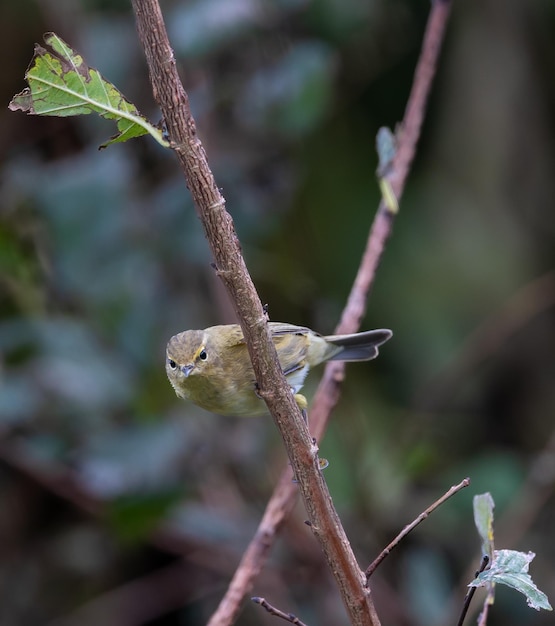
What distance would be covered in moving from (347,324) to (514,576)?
1340 millimetres

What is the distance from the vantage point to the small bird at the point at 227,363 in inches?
104

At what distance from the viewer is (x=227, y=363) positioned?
9.10ft

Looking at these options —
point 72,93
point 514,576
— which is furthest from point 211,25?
point 514,576

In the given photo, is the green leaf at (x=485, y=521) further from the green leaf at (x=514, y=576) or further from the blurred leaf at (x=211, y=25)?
the blurred leaf at (x=211, y=25)

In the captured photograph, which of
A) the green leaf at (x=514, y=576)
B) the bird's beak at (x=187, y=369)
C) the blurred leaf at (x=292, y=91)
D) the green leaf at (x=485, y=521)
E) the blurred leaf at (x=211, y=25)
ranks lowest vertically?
the green leaf at (x=514, y=576)

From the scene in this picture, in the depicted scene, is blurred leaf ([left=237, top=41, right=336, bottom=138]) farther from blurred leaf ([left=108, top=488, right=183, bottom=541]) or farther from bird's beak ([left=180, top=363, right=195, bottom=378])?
blurred leaf ([left=108, top=488, right=183, bottom=541])

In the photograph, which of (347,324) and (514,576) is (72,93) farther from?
(347,324)

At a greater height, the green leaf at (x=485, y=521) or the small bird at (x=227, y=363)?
the small bird at (x=227, y=363)

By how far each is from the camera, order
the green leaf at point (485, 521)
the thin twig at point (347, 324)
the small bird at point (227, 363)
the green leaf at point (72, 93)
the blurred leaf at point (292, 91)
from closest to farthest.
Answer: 1. the green leaf at point (72, 93)
2. the green leaf at point (485, 521)
3. the thin twig at point (347, 324)
4. the small bird at point (227, 363)
5. the blurred leaf at point (292, 91)

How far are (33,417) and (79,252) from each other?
28.0 inches

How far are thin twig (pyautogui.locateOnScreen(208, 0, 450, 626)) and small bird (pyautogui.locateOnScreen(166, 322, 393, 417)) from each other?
0.16 metres

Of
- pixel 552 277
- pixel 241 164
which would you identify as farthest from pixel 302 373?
pixel 552 277

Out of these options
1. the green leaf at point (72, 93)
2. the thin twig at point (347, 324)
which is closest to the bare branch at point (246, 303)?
the green leaf at point (72, 93)

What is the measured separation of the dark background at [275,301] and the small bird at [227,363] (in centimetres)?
67
